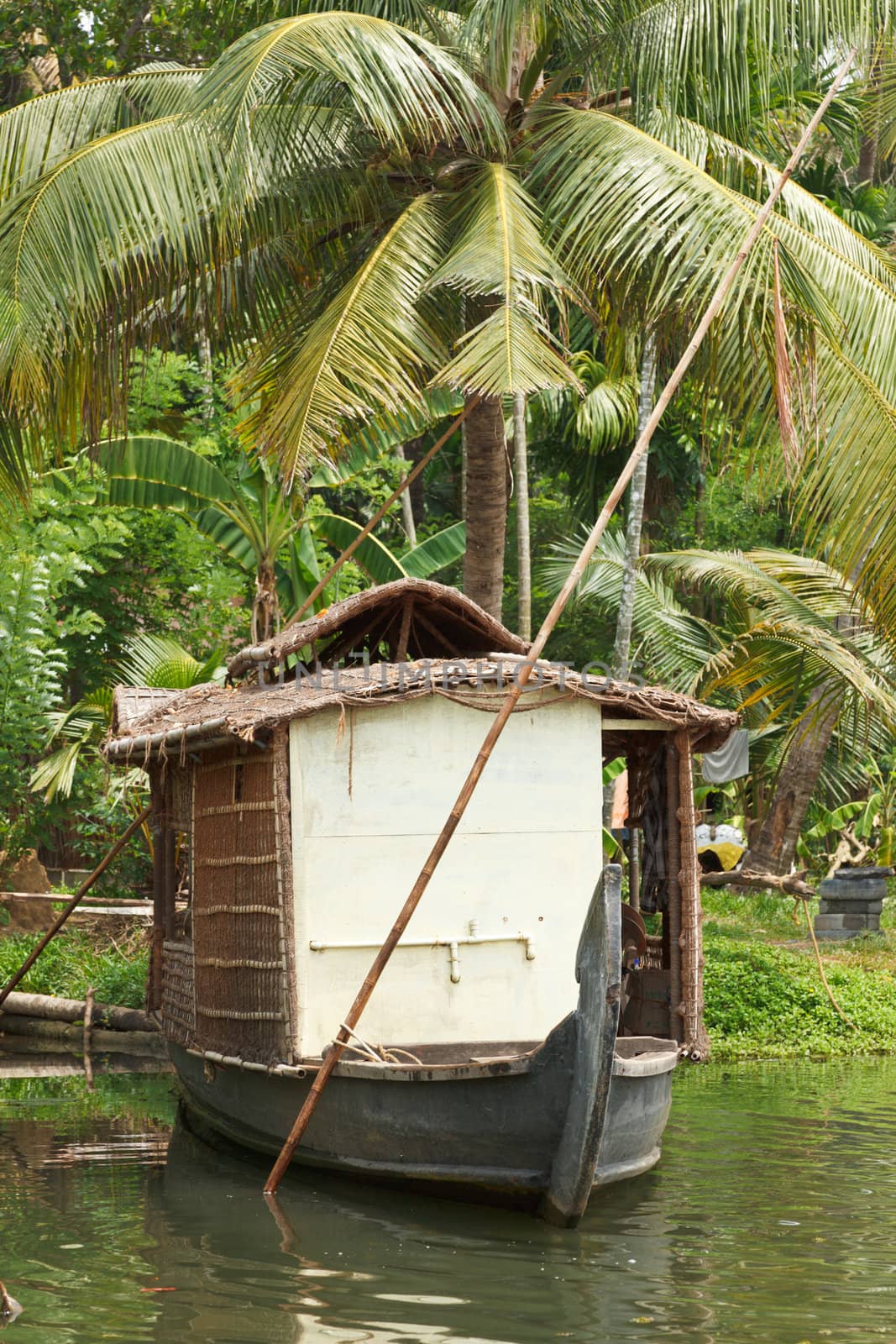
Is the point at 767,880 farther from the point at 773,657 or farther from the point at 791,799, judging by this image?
the point at 791,799

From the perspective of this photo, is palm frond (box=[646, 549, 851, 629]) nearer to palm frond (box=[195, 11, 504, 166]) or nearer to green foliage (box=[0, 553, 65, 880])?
palm frond (box=[195, 11, 504, 166])

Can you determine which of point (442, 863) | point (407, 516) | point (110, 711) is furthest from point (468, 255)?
point (407, 516)

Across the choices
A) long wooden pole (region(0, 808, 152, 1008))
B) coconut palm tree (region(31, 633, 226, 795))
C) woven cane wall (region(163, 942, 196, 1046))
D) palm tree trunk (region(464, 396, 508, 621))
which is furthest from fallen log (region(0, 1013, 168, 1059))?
palm tree trunk (region(464, 396, 508, 621))

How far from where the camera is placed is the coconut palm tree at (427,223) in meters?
7.98

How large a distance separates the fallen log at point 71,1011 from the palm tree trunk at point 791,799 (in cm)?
640

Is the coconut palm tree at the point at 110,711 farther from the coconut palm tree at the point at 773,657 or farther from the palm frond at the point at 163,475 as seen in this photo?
the coconut palm tree at the point at 773,657

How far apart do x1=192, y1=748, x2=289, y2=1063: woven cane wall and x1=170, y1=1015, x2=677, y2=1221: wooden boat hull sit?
0.32m

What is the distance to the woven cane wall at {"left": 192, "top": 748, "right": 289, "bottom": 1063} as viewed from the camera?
7.51m

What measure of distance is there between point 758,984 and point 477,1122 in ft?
20.3

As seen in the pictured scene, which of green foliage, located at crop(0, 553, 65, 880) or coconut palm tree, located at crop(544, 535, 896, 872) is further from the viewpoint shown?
green foliage, located at crop(0, 553, 65, 880)

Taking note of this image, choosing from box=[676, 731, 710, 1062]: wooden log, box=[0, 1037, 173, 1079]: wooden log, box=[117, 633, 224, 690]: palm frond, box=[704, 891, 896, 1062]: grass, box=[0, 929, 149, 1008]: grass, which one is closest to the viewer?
box=[676, 731, 710, 1062]: wooden log

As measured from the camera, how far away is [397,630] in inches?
366

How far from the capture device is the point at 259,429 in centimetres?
915

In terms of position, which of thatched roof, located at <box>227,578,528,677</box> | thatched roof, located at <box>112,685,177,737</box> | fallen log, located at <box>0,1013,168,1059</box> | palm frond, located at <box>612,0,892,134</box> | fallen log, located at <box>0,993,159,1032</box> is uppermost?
palm frond, located at <box>612,0,892,134</box>
